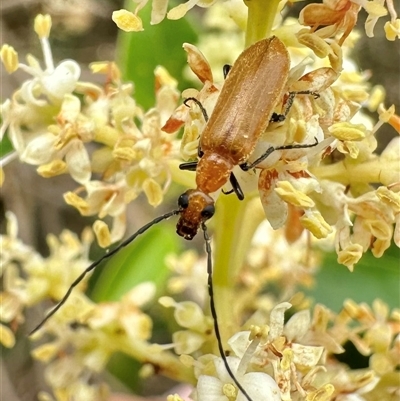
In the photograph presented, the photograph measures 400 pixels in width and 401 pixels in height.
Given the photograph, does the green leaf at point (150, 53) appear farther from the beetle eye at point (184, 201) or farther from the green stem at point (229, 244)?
the beetle eye at point (184, 201)

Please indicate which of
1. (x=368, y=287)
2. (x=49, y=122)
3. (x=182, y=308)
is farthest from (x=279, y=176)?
(x=368, y=287)

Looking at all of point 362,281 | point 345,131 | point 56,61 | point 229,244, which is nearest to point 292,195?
point 345,131

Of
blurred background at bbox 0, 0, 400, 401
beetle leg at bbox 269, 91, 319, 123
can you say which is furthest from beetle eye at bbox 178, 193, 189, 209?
blurred background at bbox 0, 0, 400, 401

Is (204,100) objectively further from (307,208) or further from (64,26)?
(64,26)

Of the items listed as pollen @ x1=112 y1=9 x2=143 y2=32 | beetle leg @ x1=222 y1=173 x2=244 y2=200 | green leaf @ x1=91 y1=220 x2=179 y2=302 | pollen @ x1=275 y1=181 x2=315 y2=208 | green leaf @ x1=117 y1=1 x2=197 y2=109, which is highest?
pollen @ x1=112 y1=9 x2=143 y2=32

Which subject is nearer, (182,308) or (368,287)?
(182,308)

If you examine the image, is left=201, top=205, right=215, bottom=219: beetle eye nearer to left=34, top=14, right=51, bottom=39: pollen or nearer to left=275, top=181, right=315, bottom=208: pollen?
left=275, top=181, right=315, bottom=208: pollen

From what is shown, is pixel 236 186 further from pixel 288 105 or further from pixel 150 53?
pixel 150 53
